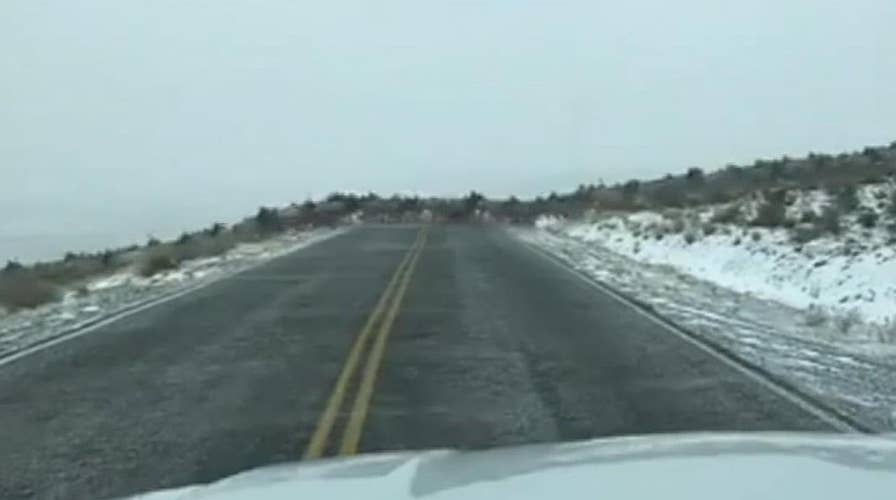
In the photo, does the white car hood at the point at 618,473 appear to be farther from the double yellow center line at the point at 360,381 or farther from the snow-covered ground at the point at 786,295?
the snow-covered ground at the point at 786,295

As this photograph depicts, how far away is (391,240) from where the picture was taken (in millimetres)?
50062

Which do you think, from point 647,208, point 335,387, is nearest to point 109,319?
point 335,387

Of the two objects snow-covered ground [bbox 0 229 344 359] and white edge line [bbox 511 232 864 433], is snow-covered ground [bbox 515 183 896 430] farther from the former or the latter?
snow-covered ground [bbox 0 229 344 359]

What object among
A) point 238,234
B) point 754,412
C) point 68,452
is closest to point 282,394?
point 68,452

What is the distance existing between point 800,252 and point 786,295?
429 cm

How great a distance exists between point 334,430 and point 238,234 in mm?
51455

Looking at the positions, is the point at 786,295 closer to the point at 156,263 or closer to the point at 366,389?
the point at 366,389

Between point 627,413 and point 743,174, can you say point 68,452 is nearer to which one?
point 627,413

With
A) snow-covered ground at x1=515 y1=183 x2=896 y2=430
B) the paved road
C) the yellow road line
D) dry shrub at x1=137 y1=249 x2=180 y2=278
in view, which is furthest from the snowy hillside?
dry shrub at x1=137 y1=249 x2=180 y2=278

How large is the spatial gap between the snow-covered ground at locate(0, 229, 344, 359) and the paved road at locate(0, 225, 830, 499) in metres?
0.92

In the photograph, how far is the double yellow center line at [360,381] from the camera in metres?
9.92

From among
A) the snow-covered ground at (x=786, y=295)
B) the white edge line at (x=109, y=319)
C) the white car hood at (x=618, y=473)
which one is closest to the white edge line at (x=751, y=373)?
the snow-covered ground at (x=786, y=295)

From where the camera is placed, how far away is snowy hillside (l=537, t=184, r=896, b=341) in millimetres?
22516

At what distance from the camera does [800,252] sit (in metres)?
29.3
